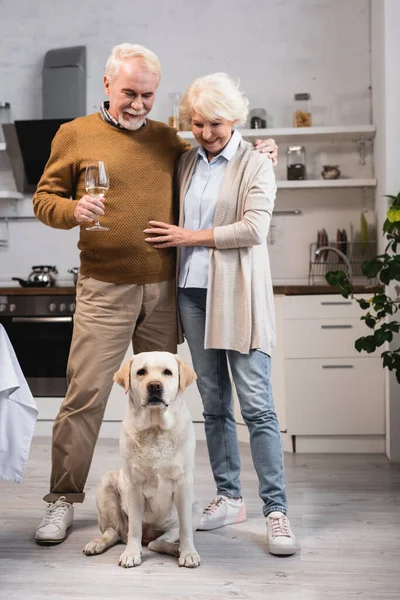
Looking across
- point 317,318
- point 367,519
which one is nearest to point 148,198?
point 367,519

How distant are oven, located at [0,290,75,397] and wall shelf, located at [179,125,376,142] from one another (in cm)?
131

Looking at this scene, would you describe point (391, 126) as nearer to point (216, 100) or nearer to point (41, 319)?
point (216, 100)

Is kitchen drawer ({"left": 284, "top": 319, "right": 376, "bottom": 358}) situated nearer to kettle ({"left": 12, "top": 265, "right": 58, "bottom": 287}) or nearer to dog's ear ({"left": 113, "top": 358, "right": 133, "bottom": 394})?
kettle ({"left": 12, "top": 265, "right": 58, "bottom": 287})

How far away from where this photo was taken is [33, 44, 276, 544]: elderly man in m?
2.59

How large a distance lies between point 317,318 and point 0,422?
89.8 inches

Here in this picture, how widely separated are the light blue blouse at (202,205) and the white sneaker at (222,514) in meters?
0.80

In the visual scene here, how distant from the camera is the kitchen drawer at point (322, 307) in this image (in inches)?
160

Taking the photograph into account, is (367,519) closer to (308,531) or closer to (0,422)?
(308,531)

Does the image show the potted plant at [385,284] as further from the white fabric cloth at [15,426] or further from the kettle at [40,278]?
the kettle at [40,278]

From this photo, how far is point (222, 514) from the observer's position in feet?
9.04

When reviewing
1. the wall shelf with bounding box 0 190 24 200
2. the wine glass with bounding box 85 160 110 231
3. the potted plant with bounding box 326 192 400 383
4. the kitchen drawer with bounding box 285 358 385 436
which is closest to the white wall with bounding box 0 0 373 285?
the wall shelf with bounding box 0 190 24 200

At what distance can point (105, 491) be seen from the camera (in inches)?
98.3

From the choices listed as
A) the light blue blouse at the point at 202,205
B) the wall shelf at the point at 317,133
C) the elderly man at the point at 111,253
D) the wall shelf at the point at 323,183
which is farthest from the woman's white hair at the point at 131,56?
the wall shelf at the point at 323,183

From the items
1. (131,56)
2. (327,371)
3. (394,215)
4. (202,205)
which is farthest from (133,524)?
(327,371)
